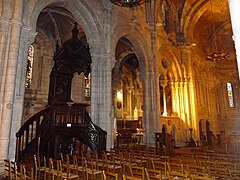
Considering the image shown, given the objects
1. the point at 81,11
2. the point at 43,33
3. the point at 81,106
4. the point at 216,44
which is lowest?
the point at 81,106

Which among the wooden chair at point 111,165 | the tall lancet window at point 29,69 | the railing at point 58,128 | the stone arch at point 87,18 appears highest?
the stone arch at point 87,18

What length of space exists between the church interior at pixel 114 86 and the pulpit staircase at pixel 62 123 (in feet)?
0.15

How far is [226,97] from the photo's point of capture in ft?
94.1

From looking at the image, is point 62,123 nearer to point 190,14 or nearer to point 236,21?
point 236,21

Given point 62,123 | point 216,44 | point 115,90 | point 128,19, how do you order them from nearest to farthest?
1. point 62,123
2. point 128,19
3. point 115,90
4. point 216,44

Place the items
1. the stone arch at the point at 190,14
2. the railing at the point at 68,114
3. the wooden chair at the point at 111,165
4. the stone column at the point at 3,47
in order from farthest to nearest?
the stone arch at the point at 190,14 < the railing at the point at 68,114 < the stone column at the point at 3,47 < the wooden chair at the point at 111,165

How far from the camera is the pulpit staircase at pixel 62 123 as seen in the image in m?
8.09

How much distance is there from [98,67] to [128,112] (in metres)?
13.8

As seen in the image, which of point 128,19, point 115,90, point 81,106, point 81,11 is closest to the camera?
point 81,106

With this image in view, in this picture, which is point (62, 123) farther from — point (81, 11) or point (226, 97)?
point (226, 97)

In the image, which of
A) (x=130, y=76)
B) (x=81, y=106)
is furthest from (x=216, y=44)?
(x=81, y=106)

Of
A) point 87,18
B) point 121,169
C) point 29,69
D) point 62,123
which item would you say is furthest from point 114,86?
point 121,169

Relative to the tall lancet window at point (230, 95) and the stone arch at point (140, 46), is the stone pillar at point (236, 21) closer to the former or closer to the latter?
the stone arch at point (140, 46)

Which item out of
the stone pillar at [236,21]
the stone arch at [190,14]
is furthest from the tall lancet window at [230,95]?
the stone pillar at [236,21]
